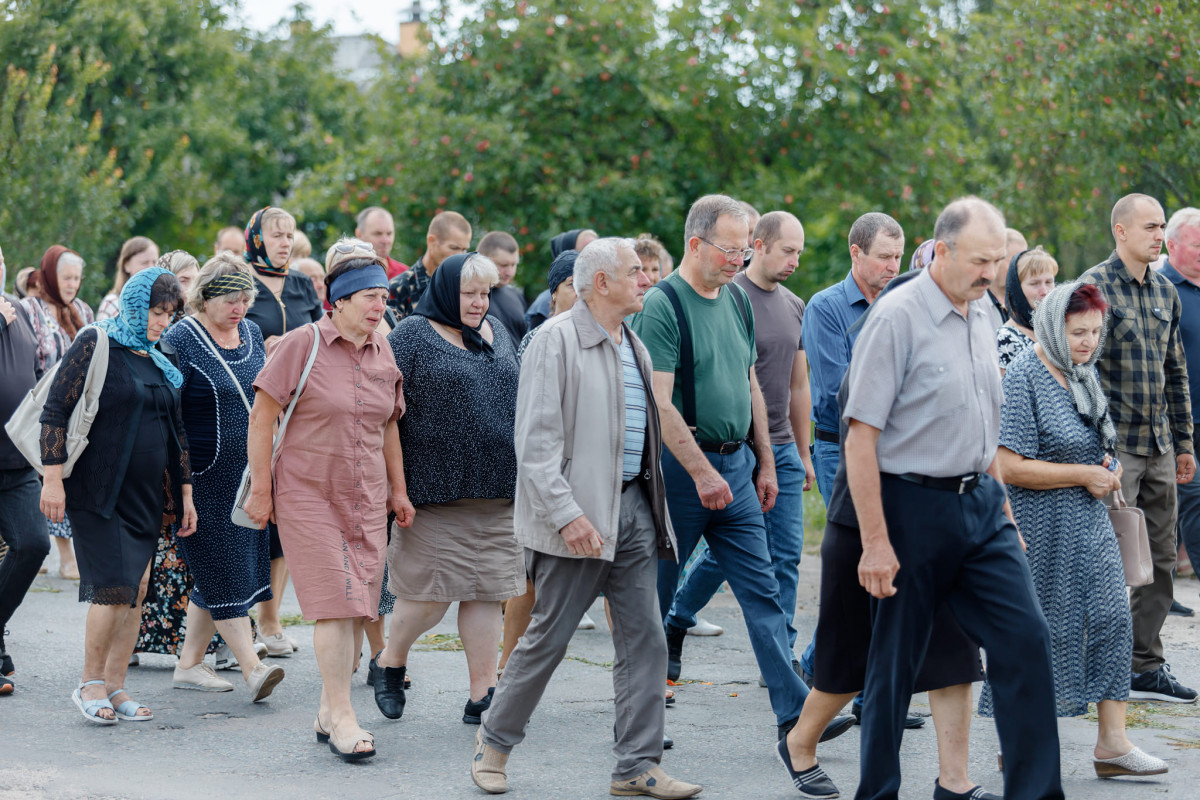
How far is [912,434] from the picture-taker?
4266 mm

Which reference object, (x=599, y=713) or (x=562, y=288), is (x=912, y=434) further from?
(x=562, y=288)

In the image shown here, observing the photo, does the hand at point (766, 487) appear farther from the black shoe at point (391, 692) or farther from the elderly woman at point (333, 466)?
the black shoe at point (391, 692)

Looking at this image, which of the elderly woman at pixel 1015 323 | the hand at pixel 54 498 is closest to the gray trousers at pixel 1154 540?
the elderly woman at pixel 1015 323

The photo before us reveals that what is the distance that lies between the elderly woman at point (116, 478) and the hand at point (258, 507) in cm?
77

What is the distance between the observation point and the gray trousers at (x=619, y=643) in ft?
16.0

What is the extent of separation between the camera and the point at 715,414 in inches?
218

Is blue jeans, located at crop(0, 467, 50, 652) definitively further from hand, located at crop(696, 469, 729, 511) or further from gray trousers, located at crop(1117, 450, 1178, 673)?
gray trousers, located at crop(1117, 450, 1178, 673)

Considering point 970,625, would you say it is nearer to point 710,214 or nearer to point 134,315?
point 710,214

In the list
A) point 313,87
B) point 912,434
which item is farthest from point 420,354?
point 313,87

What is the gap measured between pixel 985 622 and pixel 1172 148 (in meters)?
8.36

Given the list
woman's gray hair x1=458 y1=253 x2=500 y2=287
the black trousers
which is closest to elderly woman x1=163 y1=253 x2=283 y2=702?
woman's gray hair x1=458 y1=253 x2=500 y2=287

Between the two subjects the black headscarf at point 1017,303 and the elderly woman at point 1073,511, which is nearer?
the elderly woman at point 1073,511

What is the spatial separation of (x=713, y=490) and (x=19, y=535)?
371 centimetres

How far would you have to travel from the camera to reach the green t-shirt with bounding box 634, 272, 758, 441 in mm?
5473
